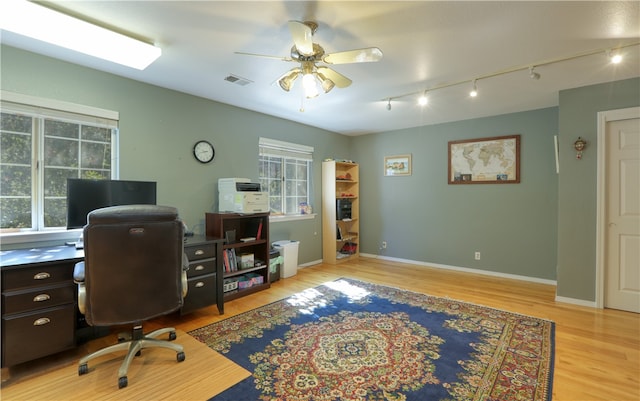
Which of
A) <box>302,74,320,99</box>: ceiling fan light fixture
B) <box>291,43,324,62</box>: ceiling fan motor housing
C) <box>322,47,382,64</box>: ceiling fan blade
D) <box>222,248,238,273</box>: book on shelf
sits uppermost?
<box>291,43,324,62</box>: ceiling fan motor housing

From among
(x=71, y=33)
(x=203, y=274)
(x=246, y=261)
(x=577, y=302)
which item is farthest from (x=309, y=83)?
(x=577, y=302)

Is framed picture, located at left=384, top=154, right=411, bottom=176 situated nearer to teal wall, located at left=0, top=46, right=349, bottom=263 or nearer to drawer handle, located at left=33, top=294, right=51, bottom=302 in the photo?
teal wall, located at left=0, top=46, right=349, bottom=263

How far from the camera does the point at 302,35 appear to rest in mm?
1845

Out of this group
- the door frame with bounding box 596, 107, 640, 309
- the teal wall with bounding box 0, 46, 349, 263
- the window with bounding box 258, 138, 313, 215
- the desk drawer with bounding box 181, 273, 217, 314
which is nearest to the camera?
the teal wall with bounding box 0, 46, 349, 263

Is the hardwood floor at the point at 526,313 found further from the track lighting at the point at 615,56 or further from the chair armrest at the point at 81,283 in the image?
the track lighting at the point at 615,56

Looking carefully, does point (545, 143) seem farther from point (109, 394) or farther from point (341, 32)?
point (109, 394)

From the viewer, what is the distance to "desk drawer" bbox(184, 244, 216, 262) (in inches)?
111

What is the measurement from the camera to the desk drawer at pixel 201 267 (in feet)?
9.28

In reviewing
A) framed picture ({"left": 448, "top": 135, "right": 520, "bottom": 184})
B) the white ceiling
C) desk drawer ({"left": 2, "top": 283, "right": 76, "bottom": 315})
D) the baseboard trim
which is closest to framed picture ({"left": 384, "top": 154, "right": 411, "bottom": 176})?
framed picture ({"left": 448, "top": 135, "right": 520, "bottom": 184})

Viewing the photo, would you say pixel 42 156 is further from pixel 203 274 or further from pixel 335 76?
pixel 335 76

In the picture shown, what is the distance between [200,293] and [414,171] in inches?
156

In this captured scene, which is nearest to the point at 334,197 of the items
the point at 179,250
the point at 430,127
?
the point at 430,127

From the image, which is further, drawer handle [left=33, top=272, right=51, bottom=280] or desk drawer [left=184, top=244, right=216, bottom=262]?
desk drawer [left=184, top=244, right=216, bottom=262]

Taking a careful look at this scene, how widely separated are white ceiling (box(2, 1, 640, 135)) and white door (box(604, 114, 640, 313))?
66cm
